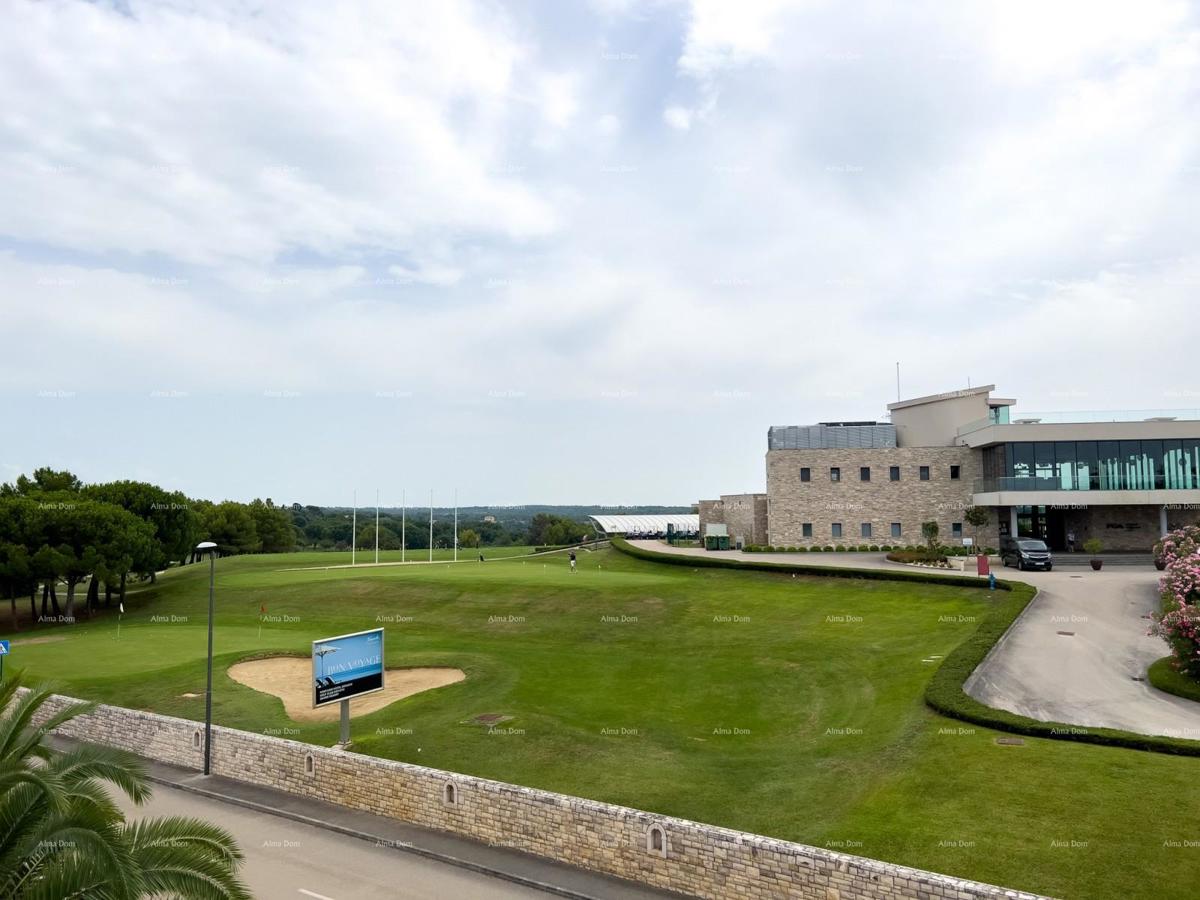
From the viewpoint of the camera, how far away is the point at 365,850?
15789 millimetres

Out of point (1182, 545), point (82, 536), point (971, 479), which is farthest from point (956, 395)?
point (82, 536)

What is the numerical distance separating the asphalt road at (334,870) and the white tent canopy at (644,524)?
→ 77.2m

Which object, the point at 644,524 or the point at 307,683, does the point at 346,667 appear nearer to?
the point at 307,683

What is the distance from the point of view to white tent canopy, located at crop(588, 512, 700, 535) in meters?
96.5

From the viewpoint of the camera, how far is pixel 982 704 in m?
19.7

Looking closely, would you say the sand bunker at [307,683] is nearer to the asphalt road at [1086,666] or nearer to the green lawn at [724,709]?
the green lawn at [724,709]

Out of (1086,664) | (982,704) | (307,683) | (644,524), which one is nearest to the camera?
(982,704)

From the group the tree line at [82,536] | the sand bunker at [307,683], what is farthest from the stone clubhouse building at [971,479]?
the tree line at [82,536]

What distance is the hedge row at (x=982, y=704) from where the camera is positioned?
1667 cm

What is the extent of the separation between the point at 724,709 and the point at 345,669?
11275 millimetres

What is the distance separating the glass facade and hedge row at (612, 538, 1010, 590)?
15354mm

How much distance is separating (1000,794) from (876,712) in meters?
6.48

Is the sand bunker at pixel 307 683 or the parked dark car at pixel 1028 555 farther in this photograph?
the parked dark car at pixel 1028 555

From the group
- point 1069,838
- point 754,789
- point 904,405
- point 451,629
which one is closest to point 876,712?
point 754,789
